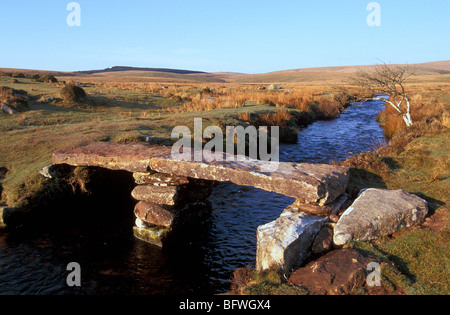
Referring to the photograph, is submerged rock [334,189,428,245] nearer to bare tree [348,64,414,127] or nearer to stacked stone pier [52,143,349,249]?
stacked stone pier [52,143,349,249]

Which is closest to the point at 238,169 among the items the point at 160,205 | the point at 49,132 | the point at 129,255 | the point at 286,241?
the point at 286,241

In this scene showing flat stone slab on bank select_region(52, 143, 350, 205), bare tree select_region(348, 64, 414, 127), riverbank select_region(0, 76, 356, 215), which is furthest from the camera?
bare tree select_region(348, 64, 414, 127)

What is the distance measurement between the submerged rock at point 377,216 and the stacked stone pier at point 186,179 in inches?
24.6

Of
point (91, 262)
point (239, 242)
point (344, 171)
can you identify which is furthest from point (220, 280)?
point (344, 171)

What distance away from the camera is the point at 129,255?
27.5 feet

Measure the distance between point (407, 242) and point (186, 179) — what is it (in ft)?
18.9

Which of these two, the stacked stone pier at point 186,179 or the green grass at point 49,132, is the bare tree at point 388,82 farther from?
the stacked stone pier at point 186,179

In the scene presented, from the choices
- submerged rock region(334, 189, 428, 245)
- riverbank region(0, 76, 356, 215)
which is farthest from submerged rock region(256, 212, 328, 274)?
riverbank region(0, 76, 356, 215)

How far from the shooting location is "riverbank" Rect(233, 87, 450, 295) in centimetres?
520

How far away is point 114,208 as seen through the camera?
11.5 meters

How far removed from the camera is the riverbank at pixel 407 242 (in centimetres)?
520

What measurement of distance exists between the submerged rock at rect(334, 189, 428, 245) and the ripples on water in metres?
2.50
